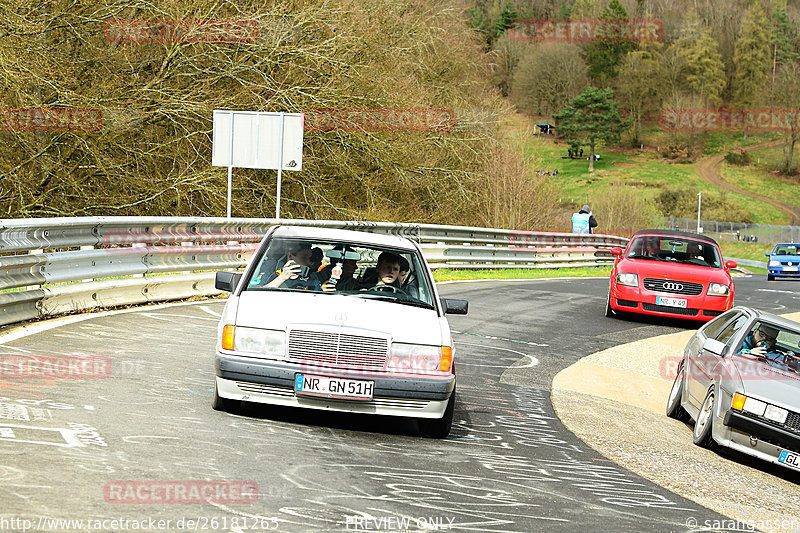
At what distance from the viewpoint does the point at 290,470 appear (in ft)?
18.5

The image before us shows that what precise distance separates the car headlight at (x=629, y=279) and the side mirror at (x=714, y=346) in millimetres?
7622

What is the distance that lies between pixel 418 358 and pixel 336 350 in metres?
0.58

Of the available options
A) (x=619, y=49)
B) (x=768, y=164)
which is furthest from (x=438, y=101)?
(x=619, y=49)

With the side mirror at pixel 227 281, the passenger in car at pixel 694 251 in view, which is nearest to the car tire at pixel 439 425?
the side mirror at pixel 227 281

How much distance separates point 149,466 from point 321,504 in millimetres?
995

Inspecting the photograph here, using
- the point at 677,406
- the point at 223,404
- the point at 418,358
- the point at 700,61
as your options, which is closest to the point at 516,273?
the point at 677,406

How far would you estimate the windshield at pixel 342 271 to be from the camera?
7824 millimetres

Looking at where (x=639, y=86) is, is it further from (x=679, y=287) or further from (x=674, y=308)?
(x=674, y=308)

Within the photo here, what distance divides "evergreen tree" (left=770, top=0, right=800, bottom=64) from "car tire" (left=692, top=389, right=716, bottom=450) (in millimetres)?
165562

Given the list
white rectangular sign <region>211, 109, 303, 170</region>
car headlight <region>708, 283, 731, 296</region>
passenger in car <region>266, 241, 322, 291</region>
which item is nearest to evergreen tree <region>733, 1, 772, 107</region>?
white rectangular sign <region>211, 109, 303, 170</region>

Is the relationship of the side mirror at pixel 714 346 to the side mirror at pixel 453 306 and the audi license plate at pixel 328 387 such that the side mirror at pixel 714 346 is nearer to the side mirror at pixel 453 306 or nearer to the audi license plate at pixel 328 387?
the side mirror at pixel 453 306

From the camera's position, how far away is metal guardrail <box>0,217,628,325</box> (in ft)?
33.3

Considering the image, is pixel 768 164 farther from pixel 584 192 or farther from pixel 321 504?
pixel 321 504

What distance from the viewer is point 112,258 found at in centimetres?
1230
